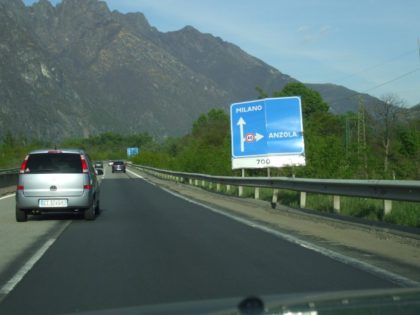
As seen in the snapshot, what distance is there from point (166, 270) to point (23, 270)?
202 cm

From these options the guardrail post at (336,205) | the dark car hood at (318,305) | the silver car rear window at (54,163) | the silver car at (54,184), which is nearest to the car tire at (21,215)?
the silver car at (54,184)

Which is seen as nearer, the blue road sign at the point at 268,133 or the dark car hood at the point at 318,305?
the dark car hood at the point at 318,305

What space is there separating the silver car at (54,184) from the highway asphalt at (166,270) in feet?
6.82

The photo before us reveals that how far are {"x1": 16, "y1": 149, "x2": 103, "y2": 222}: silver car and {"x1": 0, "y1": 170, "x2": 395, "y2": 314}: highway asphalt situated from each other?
2.08m

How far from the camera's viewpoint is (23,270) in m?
9.41

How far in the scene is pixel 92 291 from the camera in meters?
7.84

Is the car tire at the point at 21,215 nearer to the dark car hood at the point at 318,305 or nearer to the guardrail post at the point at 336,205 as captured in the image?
the guardrail post at the point at 336,205

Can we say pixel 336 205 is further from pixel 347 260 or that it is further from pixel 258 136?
pixel 258 136

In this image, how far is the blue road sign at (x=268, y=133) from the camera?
25.4 meters

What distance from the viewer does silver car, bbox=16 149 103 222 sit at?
16688 mm

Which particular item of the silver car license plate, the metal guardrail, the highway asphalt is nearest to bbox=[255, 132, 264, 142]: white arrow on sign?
the metal guardrail

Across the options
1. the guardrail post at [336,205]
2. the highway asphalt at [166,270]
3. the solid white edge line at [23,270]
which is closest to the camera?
the highway asphalt at [166,270]

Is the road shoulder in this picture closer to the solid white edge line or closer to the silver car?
the silver car

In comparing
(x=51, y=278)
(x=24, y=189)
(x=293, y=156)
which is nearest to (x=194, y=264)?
(x=51, y=278)
